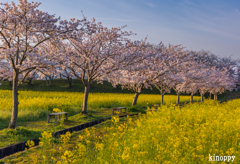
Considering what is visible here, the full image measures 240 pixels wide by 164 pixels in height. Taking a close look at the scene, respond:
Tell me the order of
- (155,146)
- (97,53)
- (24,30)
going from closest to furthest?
(155,146), (24,30), (97,53)

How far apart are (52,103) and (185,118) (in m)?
11.6

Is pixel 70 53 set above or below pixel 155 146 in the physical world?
above

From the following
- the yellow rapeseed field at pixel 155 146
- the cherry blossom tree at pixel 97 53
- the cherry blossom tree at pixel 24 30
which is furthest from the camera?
the cherry blossom tree at pixel 97 53

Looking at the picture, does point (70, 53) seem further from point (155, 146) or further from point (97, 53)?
point (155, 146)

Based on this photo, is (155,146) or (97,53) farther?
(97,53)

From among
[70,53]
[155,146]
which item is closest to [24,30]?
[70,53]

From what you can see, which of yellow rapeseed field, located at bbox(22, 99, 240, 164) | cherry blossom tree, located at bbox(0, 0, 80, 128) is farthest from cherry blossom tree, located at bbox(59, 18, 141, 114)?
yellow rapeseed field, located at bbox(22, 99, 240, 164)

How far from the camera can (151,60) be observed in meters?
18.7

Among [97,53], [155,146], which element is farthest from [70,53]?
[155,146]

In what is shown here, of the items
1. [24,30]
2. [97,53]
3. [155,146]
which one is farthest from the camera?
[97,53]

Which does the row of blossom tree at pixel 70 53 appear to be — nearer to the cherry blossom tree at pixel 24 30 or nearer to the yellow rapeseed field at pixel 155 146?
the cherry blossom tree at pixel 24 30

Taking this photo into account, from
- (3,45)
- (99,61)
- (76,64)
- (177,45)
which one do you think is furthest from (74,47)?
(177,45)

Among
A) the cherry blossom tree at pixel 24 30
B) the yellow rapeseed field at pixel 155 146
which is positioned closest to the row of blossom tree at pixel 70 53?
the cherry blossom tree at pixel 24 30

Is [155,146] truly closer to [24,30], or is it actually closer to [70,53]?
[24,30]
